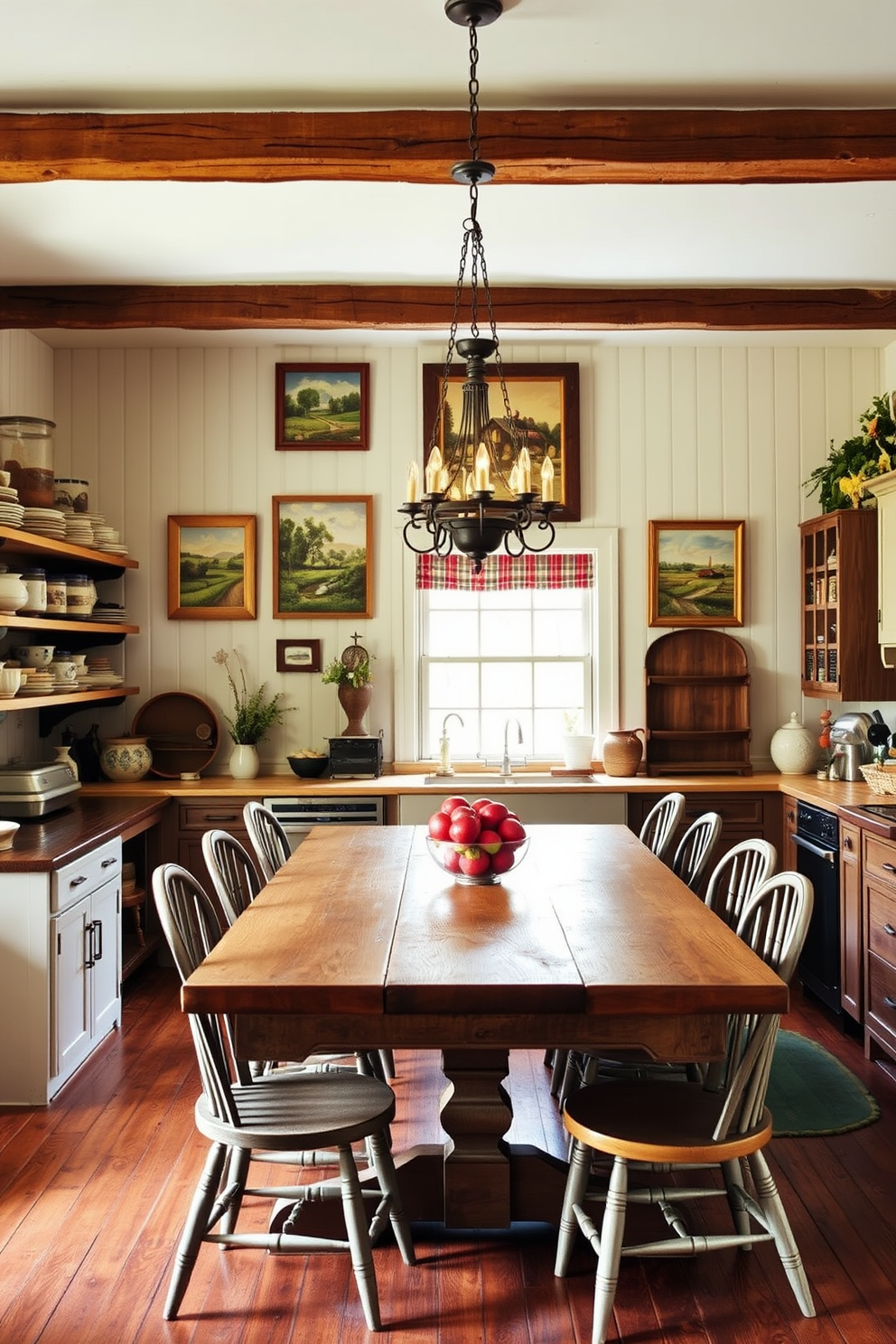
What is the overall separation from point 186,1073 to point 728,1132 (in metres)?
2.24

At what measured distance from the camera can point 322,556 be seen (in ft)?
19.1

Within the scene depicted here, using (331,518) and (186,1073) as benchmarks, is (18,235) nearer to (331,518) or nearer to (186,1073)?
(331,518)

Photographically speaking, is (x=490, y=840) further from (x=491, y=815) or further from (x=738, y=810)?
(x=738, y=810)

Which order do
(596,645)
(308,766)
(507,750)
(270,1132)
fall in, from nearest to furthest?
(270,1132)
(308,766)
(507,750)
(596,645)

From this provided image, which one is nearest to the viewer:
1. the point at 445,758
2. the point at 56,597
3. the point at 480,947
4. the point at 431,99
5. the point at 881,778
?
the point at 480,947

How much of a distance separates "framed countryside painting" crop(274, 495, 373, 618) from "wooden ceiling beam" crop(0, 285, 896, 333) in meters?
1.02

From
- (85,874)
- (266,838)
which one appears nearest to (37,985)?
(85,874)

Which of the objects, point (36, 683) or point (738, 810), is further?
point (738, 810)

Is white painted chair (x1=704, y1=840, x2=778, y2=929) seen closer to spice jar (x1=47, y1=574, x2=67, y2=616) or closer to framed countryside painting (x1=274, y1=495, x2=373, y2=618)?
framed countryside painting (x1=274, y1=495, x2=373, y2=618)

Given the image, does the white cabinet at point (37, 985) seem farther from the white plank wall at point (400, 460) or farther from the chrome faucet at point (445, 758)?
the chrome faucet at point (445, 758)

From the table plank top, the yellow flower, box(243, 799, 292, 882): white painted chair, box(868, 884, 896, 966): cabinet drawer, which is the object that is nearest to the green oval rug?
box(868, 884, 896, 966): cabinet drawer

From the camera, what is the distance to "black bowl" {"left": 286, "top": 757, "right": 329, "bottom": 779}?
18.2 ft

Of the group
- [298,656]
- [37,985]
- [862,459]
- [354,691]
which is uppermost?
[862,459]

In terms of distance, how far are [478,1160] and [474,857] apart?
800mm
